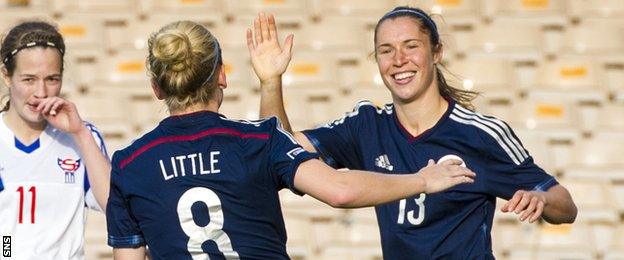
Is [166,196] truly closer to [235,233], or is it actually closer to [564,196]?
[235,233]

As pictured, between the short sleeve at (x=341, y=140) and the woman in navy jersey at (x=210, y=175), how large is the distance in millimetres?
1001

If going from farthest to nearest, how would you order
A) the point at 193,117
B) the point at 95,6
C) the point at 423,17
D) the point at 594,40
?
1. the point at 95,6
2. the point at 594,40
3. the point at 423,17
4. the point at 193,117

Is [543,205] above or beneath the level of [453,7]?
beneath

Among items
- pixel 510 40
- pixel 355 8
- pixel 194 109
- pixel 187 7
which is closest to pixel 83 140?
pixel 194 109

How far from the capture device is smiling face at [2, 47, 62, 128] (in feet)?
13.6

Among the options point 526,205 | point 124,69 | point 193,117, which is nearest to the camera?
point 193,117

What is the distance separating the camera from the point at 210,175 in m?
3.16

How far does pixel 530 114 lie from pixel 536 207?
187 inches

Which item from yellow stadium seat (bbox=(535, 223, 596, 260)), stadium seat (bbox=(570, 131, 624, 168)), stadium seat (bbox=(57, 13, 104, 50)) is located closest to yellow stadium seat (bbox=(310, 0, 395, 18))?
stadium seat (bbox=(57, 13, 104, 50))

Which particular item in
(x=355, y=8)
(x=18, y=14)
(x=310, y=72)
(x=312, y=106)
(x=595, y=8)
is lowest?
(x=312, y=106)

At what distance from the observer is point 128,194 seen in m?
3.27

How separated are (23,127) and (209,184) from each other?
1385 mm

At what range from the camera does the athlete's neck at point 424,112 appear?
14.0 ft

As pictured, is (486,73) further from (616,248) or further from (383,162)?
(383,162)
